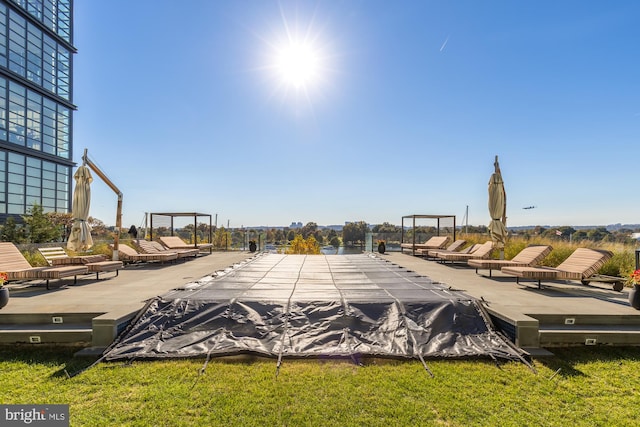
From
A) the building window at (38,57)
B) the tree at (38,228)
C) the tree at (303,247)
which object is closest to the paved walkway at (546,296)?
the tree at (303,247)

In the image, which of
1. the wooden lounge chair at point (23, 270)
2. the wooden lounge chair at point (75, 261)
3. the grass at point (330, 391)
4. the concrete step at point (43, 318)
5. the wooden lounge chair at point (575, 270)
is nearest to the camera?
the grass at point (330, 391)

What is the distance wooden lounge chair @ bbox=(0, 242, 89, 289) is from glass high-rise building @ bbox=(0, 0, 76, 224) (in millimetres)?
13204

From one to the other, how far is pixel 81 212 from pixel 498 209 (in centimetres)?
1101

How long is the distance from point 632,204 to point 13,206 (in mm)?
36669

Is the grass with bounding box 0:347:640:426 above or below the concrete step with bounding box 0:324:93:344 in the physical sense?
below

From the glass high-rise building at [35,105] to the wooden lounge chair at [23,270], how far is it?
13204 mm

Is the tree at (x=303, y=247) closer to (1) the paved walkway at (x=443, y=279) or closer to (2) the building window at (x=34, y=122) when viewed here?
(1) the paved walkway at (x=443, y=279)

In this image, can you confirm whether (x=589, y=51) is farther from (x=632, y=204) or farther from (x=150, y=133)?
(x=150, y=133)

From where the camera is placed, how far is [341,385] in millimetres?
2732

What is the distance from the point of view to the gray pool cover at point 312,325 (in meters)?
3.32

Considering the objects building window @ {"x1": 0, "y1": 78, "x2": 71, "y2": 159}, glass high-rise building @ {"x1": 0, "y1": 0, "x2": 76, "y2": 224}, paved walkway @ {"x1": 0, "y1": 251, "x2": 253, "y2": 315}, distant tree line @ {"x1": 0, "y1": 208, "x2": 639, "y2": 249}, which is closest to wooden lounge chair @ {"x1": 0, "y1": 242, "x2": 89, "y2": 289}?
paved walkway @ {"x1": 0, "y1": 251, "x2": 253, "y2": 315}

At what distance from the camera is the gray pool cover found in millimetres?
3324

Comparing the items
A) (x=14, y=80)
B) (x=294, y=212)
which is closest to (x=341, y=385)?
(x=14, y=80)

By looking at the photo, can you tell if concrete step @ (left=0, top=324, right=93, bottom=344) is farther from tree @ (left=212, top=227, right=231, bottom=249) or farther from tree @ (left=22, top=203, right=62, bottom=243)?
tree @ (left=22, top=203, right=62, bottom=243)
